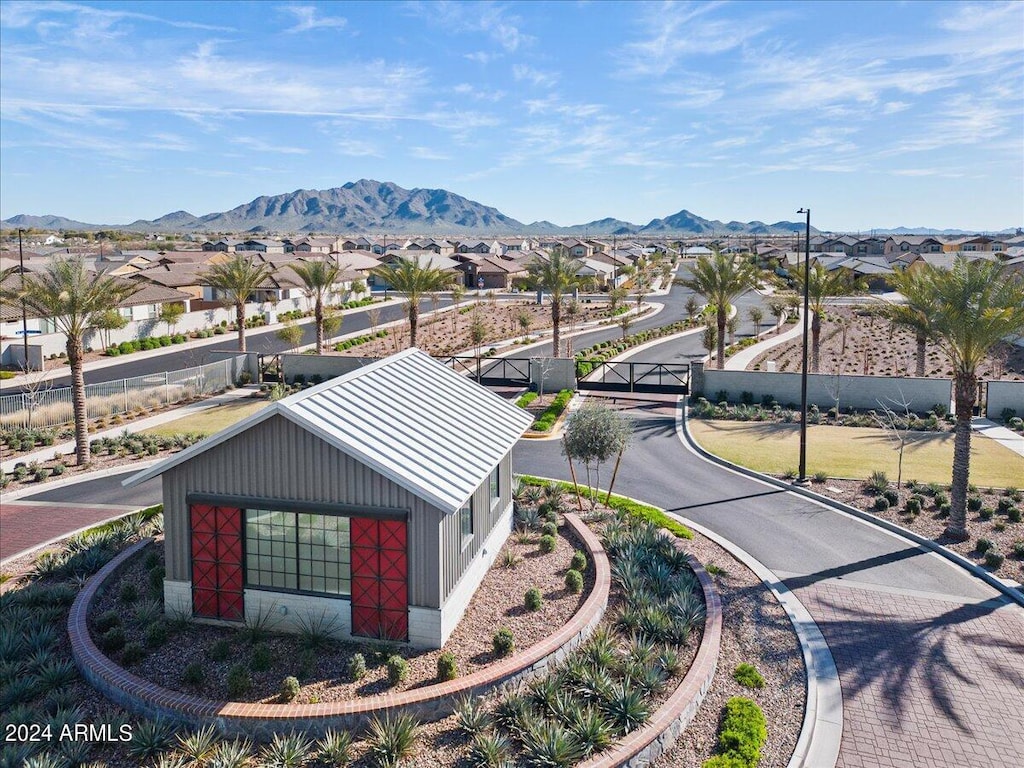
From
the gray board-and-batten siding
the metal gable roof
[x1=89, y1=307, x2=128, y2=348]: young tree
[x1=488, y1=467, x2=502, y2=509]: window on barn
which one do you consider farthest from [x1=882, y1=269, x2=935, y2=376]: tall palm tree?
[x1=89, y1=307, x2=128, y2=348]: young tree

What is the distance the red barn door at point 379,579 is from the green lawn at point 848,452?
16444mm

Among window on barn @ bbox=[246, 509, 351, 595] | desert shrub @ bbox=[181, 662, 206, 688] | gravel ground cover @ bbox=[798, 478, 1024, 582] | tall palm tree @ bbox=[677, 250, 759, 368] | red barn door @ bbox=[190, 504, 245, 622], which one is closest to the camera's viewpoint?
desert shrub @ bbox=[181, 662, 206, 688]

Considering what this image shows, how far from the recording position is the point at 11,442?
2972 cm

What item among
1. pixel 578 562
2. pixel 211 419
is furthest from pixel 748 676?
pixel 211 419

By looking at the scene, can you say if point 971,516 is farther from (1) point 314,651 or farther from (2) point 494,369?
(2) point 494,369

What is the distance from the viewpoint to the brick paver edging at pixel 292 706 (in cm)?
1169

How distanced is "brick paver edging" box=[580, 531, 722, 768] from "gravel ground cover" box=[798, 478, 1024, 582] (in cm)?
847

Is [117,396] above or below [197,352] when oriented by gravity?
below

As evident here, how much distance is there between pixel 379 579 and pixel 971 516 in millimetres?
17221

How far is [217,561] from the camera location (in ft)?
47.9

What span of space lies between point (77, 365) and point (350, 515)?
18912 mm

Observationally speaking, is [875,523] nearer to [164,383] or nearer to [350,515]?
[350,515]

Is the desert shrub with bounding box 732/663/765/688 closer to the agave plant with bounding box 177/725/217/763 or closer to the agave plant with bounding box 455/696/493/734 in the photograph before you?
the agave plant with bounding box 455/696/493/734

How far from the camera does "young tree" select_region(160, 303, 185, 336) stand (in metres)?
55.6
